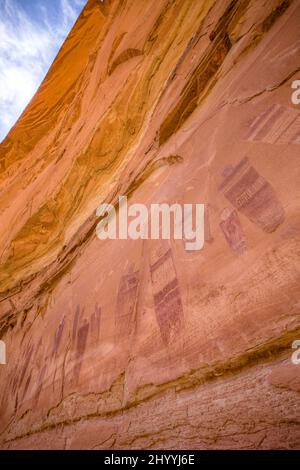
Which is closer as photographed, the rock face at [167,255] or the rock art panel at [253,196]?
the rock face at [167,255]

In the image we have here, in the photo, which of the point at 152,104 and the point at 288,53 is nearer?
the point at 288,53

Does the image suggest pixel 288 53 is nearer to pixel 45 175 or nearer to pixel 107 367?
pixel 107 367

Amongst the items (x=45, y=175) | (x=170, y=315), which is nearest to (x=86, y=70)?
(x=45, y=175)

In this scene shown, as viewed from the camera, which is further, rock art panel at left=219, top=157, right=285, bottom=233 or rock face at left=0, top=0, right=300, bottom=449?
rock art panel at left=219, top=157, right=285, bottom=233

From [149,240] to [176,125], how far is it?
144 cm

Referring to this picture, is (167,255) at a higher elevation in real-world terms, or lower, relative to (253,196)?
lower

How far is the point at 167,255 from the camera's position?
235 cm

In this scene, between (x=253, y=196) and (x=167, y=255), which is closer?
(x=253, y=196)

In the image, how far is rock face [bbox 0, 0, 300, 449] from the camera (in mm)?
1492

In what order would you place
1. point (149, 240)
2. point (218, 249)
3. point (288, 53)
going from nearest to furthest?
point (218, 249), point (288, 53), point (149, 240)

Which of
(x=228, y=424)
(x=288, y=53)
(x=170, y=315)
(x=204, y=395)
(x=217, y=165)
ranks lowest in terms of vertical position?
(x=228, y=424)

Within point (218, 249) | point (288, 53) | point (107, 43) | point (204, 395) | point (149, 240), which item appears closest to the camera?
point (204, 395)

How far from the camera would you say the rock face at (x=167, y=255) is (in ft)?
4.90

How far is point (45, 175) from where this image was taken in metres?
5.03
